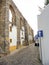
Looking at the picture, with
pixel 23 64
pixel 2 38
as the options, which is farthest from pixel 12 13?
pixel 23 64

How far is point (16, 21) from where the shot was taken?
29.2 meters

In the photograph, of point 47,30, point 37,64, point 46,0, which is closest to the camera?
point 47,30

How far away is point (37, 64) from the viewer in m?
12.7

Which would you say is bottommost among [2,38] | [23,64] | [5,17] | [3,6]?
[23,64]

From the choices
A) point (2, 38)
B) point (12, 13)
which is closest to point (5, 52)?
point (2, 38)

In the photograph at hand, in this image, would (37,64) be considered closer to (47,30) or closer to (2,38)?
(47,30)

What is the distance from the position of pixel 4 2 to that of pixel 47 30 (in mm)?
12820

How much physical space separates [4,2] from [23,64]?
11.5m

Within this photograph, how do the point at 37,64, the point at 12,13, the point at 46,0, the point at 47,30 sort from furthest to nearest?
the point at 12,13 → the point at 46,0 → the point at 37,64 → the point at 47,30

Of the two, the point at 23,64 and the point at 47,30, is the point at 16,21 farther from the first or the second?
the point at 47,30

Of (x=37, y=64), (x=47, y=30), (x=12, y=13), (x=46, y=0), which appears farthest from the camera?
(x=12, y=13)

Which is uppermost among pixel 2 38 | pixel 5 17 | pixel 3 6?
pixel 3 6

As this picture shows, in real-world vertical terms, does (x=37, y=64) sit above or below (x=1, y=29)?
below

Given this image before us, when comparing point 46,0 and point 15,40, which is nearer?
point 46,0
